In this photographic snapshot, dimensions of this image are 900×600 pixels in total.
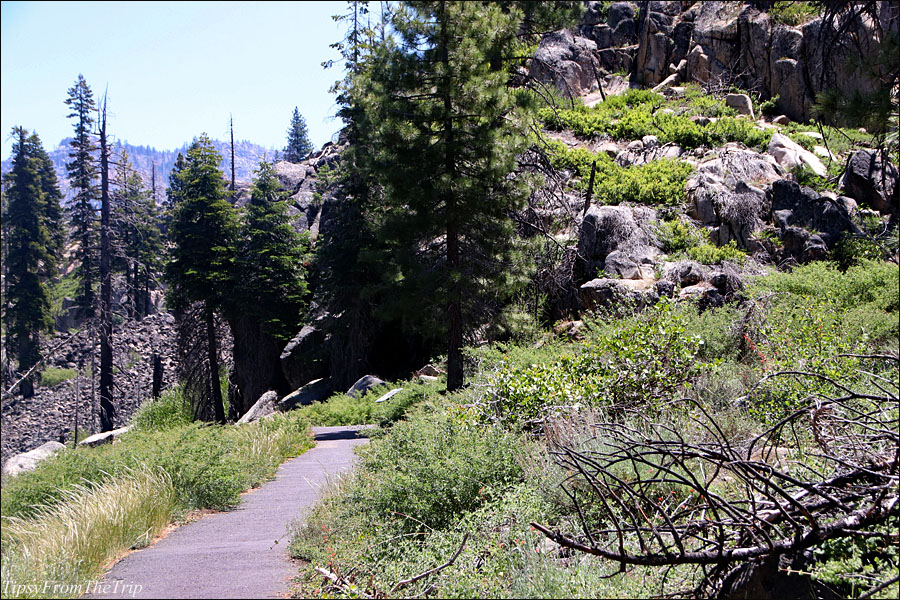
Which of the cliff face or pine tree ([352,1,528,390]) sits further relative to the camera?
the cliff face

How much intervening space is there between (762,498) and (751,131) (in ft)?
Result: 67.5

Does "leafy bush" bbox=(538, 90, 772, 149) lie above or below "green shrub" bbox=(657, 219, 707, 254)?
above

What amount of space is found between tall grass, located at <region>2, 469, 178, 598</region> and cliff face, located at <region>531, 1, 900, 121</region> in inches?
788

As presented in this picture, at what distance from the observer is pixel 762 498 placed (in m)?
4.50

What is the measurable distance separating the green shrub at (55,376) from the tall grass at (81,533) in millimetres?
42741

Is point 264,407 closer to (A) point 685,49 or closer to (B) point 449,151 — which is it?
(B) point 449,151

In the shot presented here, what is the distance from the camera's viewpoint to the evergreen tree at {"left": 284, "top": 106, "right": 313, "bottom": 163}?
7169 cm

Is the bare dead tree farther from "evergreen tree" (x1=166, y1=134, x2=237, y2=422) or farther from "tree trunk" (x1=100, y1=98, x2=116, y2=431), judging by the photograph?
"tree trunk" (x1=100, y1=98, x2=116, y2=431)

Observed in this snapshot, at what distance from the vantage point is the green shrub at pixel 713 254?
16.8 m

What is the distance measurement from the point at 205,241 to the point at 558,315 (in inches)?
613

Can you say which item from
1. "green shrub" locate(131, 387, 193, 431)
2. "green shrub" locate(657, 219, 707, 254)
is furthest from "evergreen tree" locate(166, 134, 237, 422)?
"green shrub" locate(657, 219, 707, 254)

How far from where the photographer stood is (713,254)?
16.9 metres

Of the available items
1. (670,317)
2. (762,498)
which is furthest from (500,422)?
(762,498)

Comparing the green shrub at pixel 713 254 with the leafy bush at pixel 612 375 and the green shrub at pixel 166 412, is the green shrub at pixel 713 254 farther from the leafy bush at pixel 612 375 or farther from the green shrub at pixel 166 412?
the green shrub at pixel 166 412
